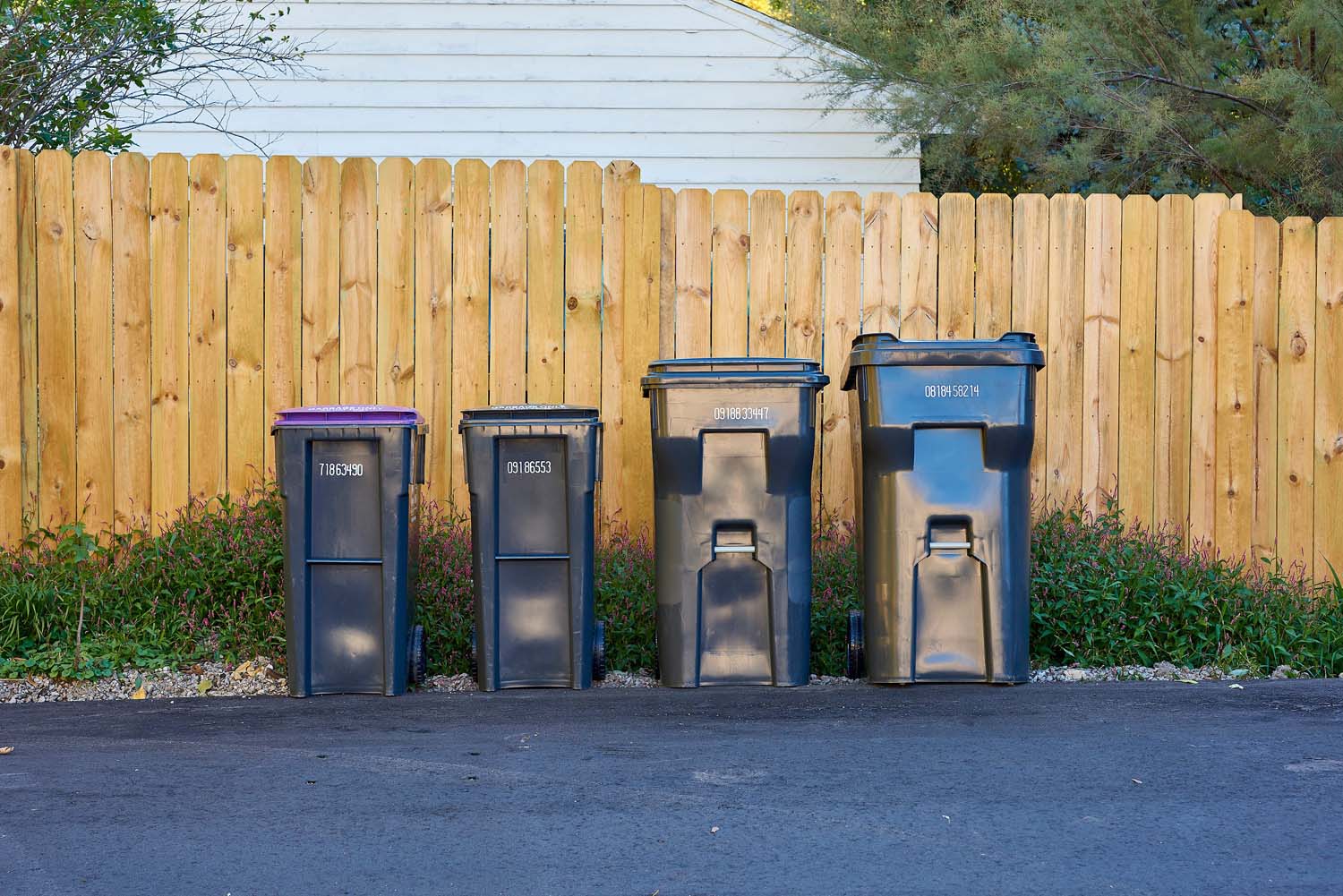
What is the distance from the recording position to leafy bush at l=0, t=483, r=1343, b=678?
560 cm

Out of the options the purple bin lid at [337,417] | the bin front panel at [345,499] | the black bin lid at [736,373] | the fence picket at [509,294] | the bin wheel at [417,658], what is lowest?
the bin wheel at [417,658]

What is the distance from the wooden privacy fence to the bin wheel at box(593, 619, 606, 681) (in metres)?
0.89

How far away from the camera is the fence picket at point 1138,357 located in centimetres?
641

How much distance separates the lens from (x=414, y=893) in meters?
3.16

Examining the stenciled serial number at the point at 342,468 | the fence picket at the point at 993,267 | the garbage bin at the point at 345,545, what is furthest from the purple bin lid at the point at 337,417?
the fence picket at the point at 993,267

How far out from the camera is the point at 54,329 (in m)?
6.03

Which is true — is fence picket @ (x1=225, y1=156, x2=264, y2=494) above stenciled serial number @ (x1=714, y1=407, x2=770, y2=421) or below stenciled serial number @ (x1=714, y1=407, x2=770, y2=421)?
above

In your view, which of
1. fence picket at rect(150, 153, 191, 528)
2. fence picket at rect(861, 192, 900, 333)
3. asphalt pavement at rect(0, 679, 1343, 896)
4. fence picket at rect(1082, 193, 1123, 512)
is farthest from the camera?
fence picket at rect(1082, 193, 1123, 512)

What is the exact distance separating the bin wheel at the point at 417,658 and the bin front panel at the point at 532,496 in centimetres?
53

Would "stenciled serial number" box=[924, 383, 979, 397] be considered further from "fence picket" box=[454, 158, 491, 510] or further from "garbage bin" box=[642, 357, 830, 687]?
"fence picket" box=[454, 158, 491, 510]

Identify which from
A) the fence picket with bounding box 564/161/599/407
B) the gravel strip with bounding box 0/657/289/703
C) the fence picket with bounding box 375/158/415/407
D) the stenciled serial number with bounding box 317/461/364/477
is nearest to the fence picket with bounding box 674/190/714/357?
the fence picket with bounding box 564/161/599/407

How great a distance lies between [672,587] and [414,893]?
233 centimetres

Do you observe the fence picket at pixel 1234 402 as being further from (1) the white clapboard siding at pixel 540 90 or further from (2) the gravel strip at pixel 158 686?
(2) the gravel strip at pixel 158 686

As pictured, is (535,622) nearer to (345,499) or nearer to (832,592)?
(345,499)
